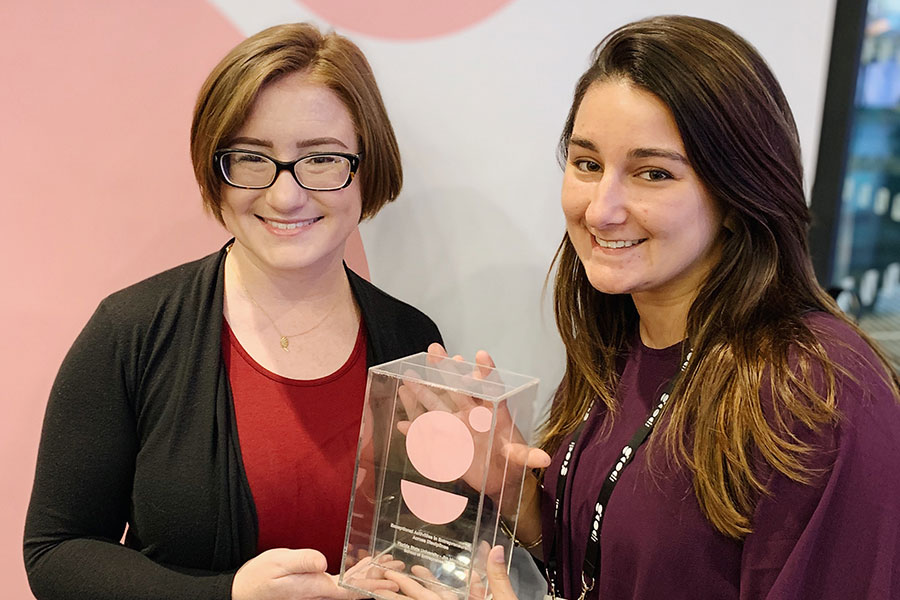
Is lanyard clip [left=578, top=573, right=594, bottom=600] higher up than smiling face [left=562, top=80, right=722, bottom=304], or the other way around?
smiling face [left=562, top=80, right=722, bottom=304]

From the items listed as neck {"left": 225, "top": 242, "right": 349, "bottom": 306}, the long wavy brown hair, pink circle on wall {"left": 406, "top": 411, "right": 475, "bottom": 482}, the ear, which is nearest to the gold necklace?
neck {"left": 225, "top": 242, "right": 349, "bottom": 306}

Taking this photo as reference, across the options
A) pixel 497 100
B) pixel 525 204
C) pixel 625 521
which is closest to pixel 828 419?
pixel 625 521

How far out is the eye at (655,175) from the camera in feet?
4.39

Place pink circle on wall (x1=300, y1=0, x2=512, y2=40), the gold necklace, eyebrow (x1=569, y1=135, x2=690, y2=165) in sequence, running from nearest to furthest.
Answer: eyebrow (x1=569, y1=135, x2=690, y2=165)
the gold necklace
pink circle on wall (x1=300, y1=0, x2=512, y2=40)

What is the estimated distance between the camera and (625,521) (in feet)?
4.54

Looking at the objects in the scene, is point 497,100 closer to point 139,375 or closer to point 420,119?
point 420,119

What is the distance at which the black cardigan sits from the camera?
1.49 metres

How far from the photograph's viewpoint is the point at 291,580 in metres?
1.42

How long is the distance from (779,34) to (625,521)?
4.04ft

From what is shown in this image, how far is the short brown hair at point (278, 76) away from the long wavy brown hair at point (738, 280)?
452 millimetres

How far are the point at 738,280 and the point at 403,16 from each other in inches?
41.6

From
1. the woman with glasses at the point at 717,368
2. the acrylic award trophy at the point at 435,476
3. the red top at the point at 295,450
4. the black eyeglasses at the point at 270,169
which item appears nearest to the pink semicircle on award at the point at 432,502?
the acrylic award trophy at the point at 435,476

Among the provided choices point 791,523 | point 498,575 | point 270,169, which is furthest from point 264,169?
point 791,523

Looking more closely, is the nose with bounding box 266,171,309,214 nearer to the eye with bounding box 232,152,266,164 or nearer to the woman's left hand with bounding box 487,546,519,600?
the eye with bounding box 232,152,266,164
